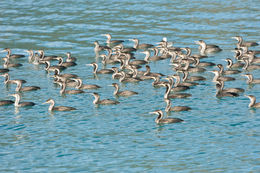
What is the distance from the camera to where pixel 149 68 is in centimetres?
4006

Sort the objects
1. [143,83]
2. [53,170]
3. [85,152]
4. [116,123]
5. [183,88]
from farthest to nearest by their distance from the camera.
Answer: [143,83]
[183,88]
[116,123]
[85,152]
[53,170]

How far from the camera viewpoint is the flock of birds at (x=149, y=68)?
3459 centimetres

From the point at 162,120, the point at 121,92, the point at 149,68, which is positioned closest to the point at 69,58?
the point at 149,68

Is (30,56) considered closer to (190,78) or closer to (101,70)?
(101,70)

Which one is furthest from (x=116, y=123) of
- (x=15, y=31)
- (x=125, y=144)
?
(x=15, y=31)

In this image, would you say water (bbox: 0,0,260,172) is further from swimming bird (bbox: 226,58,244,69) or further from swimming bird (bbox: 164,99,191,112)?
swimming bird (bbox: 226,58,244,69)

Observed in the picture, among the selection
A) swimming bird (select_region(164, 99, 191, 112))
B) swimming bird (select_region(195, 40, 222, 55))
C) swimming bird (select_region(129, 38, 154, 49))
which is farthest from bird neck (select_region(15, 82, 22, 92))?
swimming bird (select_region(195, 40, 222, 55))

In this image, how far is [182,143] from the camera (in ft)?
87.5

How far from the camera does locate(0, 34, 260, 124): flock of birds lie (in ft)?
113

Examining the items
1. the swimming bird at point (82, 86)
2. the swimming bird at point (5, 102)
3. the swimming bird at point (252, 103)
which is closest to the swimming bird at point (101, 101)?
the swimming bird at point (82, 86)

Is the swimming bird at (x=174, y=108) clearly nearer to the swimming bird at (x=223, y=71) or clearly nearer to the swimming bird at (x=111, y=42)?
the swimming bird at (x=223, y=71)

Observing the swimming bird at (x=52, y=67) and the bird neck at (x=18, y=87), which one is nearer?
the bird neck at (x=18, y=87)

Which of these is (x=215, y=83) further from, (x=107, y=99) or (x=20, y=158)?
(x=20, y=158)

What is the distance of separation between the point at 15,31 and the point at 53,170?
124 ft
